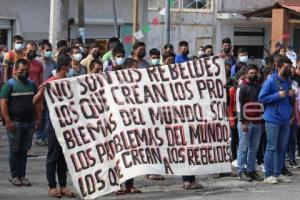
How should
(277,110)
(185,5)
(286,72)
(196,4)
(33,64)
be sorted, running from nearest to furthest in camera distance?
(277,110) < (286,72) < (33,64) < (185,5) < (196,4)

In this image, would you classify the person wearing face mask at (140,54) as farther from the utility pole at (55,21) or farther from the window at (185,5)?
the window at (185,5)

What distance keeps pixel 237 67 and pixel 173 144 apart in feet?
11.8

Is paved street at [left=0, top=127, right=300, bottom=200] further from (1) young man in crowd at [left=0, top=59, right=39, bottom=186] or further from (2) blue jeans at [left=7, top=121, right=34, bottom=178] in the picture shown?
(1) young man in crowd at [left=0, top=59, right=39, bottom=186]

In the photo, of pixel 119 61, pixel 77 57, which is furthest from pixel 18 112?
pixel 77 57

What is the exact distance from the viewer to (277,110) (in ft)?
34.5

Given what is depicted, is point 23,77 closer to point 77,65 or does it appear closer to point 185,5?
point 77,65

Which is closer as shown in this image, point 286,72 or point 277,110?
point 277,110

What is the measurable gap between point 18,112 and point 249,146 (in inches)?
132

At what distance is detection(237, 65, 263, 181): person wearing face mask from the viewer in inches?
426

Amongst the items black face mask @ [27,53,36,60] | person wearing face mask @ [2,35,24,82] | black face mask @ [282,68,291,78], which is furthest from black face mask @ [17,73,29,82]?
person wearing face mask @ [2,35,24,82]

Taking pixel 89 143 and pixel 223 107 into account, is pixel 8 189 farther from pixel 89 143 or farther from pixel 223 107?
pixel 223 107

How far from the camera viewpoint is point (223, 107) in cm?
1022

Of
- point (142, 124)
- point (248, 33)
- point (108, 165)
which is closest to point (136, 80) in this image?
point (142, 124)

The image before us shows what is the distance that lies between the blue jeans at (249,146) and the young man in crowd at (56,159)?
111 inches
